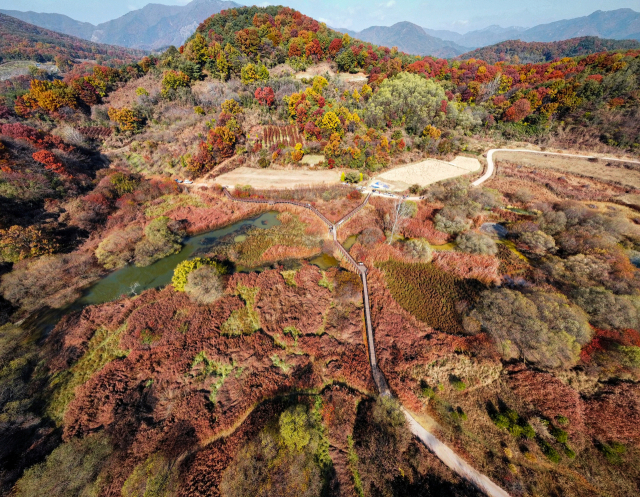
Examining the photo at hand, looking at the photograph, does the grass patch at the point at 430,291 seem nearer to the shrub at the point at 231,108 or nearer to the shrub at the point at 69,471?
the shrub at the point at 69,471

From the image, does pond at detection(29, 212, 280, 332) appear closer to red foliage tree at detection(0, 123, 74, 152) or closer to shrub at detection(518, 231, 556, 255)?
red foliage tree at detection(0, 123, 74, 152)

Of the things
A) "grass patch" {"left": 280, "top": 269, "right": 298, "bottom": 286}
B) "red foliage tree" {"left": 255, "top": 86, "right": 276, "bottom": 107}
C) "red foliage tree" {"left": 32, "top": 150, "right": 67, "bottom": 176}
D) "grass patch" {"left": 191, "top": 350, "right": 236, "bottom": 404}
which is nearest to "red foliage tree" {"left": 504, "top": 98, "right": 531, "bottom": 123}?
"red foliage tree" {"left": 255, "top": 86, "right": 276, "bottom": 107}

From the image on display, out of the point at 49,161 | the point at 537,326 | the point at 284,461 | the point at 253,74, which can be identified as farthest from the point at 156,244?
the point at 253,74

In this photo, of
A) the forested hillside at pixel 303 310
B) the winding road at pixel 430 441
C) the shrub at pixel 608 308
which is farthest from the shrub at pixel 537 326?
→ the winding road at pixel 430 441

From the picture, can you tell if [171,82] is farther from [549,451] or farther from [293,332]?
[549,451]

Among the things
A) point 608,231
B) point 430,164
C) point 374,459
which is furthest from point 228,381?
point 430,164

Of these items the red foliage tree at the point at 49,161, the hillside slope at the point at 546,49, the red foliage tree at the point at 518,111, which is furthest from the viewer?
the hillside slope at the point at 546,49

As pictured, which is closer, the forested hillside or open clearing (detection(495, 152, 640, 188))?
the forested hillside
